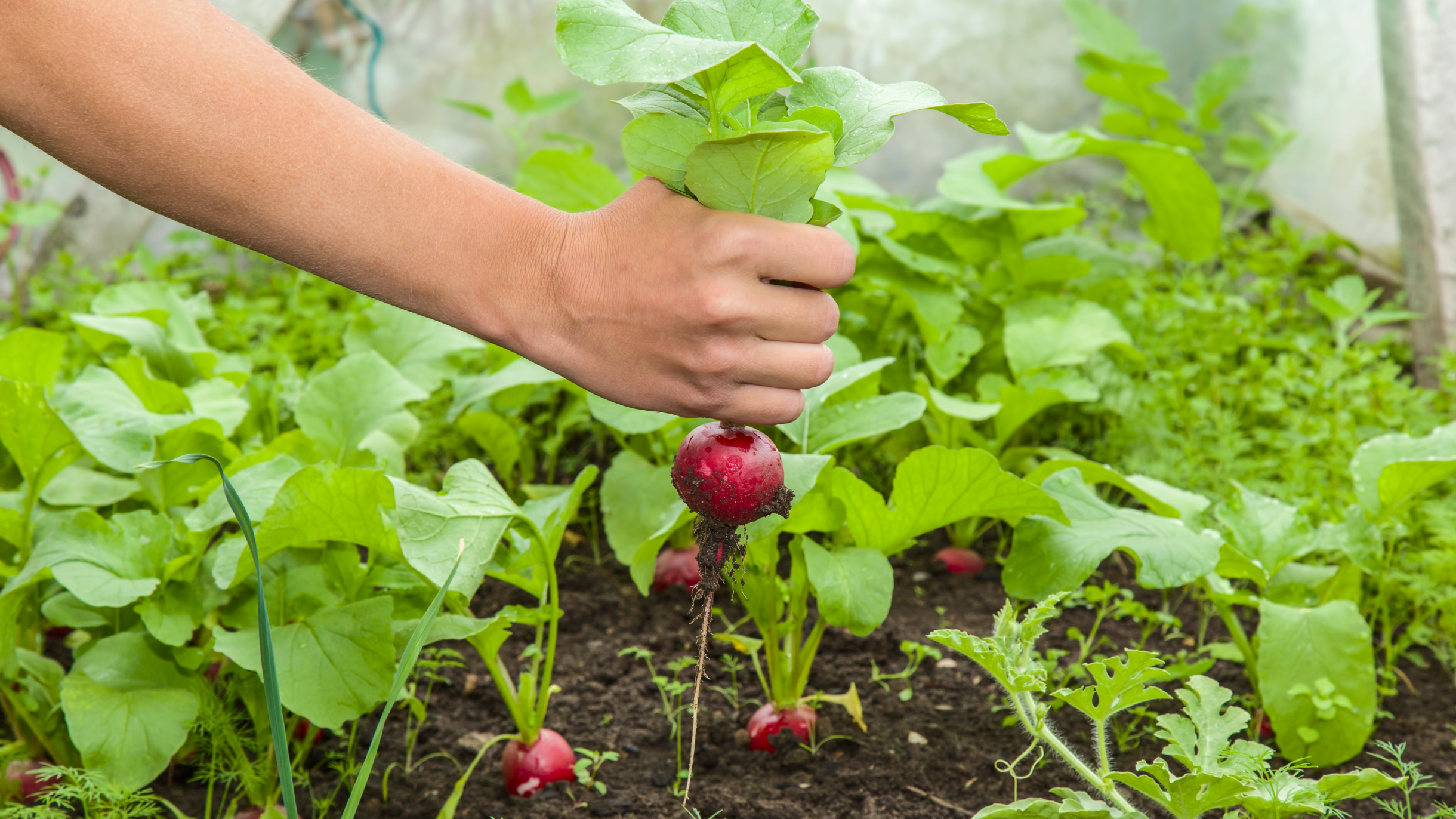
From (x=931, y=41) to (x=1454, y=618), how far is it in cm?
262

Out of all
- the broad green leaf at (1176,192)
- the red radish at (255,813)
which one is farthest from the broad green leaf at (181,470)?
the broad green leaf at (1176,192)

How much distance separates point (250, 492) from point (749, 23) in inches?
35.2

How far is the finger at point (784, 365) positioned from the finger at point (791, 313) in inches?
0.4

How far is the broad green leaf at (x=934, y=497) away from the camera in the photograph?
1.33 metres

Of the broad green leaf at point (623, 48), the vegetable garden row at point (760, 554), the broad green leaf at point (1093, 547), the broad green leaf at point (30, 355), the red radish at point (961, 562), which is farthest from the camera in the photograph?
the red radish at point (961, 562)

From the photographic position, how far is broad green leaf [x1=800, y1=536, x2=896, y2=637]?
130 cm

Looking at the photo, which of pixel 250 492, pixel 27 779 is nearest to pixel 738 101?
pixel 250 492

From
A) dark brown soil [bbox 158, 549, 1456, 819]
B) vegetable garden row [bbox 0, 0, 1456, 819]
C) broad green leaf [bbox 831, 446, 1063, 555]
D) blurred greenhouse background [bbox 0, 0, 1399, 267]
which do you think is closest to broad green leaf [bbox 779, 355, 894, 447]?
vegetable garden row [bbox 0, 0, 1456, 819]

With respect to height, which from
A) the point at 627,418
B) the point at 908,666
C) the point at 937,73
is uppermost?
the point at 937,73

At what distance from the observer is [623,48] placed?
878 mm

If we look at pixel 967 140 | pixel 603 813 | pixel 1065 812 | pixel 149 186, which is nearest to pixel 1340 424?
pixel 1065 812

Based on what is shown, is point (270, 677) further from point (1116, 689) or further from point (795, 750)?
point (1116, 689)

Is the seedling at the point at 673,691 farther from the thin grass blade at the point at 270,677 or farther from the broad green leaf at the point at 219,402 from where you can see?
the broad green leaf at the point at 219,402

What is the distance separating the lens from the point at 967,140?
3.69 m
